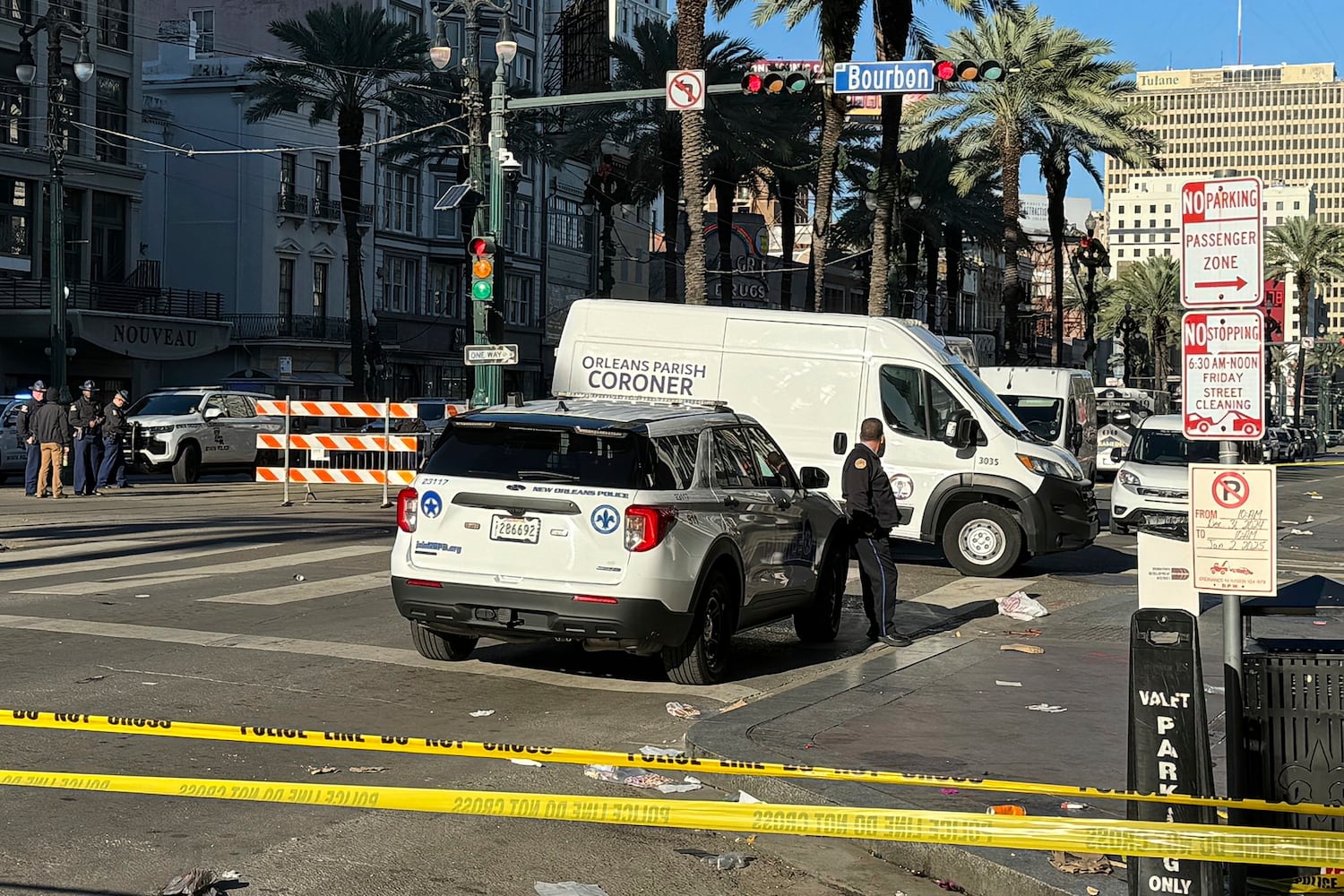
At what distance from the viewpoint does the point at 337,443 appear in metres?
24.5

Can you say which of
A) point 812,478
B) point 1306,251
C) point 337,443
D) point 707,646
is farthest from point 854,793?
point 1306,251

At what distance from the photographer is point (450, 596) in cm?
975

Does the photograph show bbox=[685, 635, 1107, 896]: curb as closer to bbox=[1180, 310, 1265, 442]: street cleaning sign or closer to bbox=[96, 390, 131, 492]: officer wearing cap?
bbox=[1180, 310, 1265, 442]: street cleaning sign

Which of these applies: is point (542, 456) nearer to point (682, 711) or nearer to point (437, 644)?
point (437, 644)

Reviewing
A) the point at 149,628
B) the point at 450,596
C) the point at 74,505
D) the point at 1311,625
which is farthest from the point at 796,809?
the point at 74,505

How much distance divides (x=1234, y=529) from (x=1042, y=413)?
95.4 ft

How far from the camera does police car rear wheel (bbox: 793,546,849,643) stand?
12.3m

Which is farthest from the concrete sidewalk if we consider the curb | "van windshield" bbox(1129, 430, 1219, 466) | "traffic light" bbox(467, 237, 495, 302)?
"traffic light" bbox(467, 237, 495, 302)

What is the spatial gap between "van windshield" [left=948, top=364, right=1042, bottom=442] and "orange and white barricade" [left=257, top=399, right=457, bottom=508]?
31.9 ft

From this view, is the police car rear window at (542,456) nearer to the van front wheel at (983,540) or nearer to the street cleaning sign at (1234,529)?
the street cleaning sign at (1234,529)

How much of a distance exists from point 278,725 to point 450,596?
1681 millimetres

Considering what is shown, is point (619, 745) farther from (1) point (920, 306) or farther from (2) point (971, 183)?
(1) point (920, 306)

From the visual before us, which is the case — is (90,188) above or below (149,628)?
above

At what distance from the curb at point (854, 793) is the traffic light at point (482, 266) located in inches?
537
